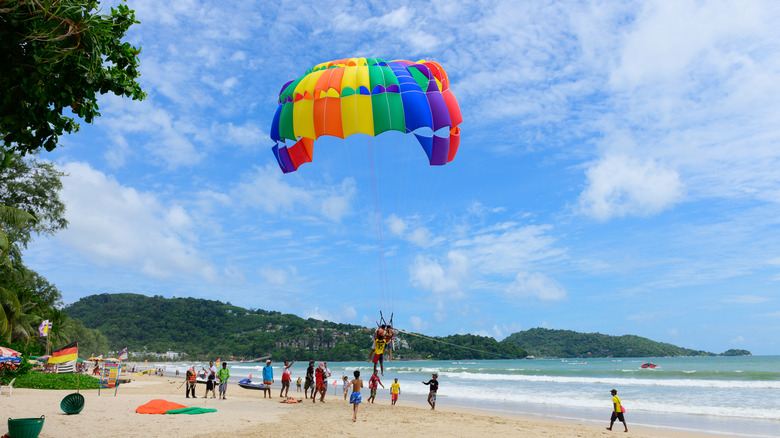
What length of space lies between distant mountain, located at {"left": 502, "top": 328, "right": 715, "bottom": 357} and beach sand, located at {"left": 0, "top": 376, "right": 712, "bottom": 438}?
101 meters

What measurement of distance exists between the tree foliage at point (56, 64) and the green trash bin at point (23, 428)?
3.93 meters

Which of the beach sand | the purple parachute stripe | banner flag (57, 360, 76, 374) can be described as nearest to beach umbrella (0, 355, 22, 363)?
the beach sand

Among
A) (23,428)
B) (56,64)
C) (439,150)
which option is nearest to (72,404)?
(23,428)

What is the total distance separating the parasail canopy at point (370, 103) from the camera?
37.4 feet

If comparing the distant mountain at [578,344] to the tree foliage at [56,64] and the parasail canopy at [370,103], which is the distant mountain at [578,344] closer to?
the parasail canopy at [370,103]

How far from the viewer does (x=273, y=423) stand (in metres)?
10.2

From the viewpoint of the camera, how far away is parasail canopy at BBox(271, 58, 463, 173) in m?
11.4

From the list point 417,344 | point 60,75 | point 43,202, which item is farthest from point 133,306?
point 60,75

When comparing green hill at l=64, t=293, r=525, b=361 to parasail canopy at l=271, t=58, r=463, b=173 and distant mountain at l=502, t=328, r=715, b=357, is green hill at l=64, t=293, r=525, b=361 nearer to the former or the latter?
distant mountain at l=502, t=328, r=715, b=357

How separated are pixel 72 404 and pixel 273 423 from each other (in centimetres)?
441

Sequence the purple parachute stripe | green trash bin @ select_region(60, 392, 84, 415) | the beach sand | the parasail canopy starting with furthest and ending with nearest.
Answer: the purple parachute stripe → the parasail canopy → green trash bin @ select_region(60, 392, 84, 415) → the beach sand

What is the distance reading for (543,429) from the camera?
37.4 ft

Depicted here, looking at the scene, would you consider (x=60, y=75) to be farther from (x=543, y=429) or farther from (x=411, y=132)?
(x=543, y=429)

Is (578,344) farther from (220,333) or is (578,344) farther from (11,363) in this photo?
(11,363)
